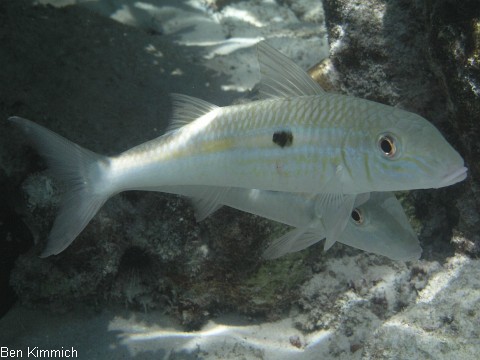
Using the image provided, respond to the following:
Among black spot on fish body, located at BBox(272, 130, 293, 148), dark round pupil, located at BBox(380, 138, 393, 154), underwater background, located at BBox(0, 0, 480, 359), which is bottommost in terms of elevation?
underwater background, located at BBox(0, 0, 480, 359)

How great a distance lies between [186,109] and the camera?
2594mm

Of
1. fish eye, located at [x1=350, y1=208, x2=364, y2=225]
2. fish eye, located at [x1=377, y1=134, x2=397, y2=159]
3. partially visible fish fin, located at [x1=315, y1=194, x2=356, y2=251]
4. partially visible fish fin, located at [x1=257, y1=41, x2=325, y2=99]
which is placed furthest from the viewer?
fish eye, located at [x1=350, y1=208, x2=364, y2=225]

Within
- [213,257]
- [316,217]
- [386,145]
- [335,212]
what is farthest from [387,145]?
[213,257]

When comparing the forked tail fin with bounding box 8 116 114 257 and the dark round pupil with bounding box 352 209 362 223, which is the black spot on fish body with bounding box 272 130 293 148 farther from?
the forked tail fin with bounding box 8 116 114 257

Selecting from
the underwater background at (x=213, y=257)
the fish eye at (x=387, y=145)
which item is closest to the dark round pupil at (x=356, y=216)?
the fish eye at (x=387, y=145)

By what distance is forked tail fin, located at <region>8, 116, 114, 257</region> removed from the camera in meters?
2.51

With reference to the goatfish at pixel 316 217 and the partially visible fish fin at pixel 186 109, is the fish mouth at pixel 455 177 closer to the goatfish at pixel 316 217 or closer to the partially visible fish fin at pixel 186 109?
the goatfish at pixel 316 217

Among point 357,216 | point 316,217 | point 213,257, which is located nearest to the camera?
Answer: point 357,216

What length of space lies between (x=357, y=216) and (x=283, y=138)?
3.22 feet

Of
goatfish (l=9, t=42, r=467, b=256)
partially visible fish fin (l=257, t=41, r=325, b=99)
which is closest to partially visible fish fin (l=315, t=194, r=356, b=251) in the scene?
goatfish (l=9, t=42, r=467, b=256)

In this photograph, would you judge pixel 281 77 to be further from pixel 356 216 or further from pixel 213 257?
pixel 213 257

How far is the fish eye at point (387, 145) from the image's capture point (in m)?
2.01

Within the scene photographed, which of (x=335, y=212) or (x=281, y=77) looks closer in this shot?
(x=335, y=212)

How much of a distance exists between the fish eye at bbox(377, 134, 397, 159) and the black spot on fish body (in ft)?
1.70
